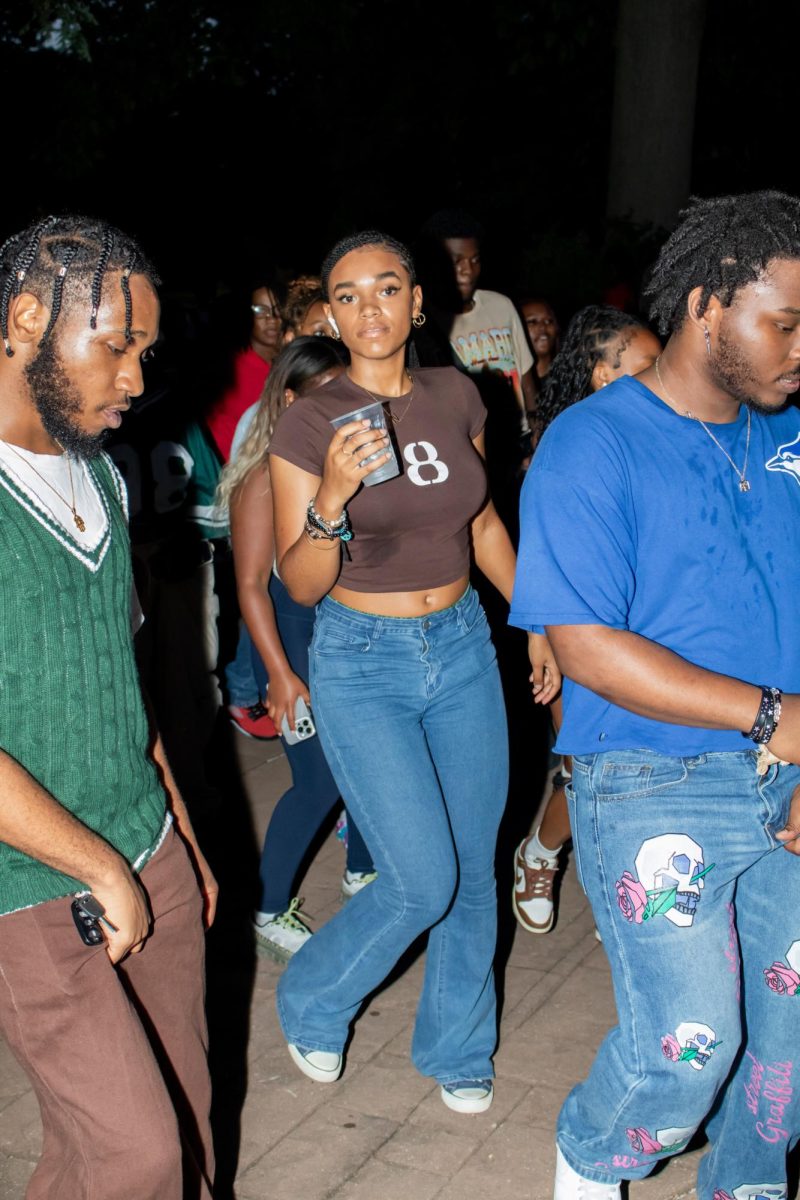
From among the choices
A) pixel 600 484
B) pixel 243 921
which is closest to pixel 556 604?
pixel 600 484

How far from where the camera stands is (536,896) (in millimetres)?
4641

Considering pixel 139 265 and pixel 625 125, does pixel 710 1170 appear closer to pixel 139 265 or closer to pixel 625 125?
pixel 139 265

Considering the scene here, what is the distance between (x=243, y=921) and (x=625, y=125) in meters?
10.3

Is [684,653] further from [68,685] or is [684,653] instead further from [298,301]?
[298,301]

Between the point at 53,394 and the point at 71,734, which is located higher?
the point at 53,394

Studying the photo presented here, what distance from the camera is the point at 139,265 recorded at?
2445mm

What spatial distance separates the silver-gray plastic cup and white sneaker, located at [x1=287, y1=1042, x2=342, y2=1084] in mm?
1617

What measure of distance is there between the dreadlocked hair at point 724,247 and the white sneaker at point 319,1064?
7.21 ft

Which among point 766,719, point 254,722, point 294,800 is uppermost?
point 766,719

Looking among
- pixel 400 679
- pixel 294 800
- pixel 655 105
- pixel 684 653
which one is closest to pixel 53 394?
pixel 684 653

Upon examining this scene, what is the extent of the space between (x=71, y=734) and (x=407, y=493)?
4.65ft

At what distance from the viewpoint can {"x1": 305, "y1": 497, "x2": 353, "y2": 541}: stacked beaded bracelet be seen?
3.34 m

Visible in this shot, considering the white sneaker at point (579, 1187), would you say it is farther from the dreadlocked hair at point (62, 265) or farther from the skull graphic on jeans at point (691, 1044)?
the dreadlocked hair at point (62, 265)

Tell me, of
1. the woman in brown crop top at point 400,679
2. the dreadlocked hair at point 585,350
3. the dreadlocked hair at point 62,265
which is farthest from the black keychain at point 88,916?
the dreadlocked hair at point 585,350
